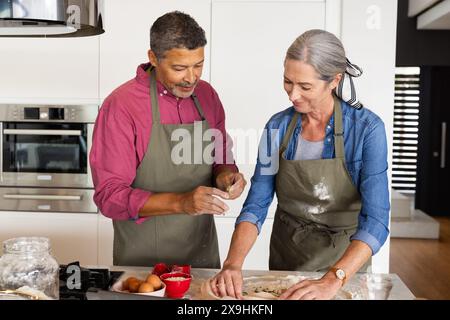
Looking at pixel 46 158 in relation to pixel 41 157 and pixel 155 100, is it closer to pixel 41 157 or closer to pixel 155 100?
pixel 41 157

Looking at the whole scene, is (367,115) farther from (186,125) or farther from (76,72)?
(76,72)

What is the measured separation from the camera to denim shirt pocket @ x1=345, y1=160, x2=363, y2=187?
1.76 meters

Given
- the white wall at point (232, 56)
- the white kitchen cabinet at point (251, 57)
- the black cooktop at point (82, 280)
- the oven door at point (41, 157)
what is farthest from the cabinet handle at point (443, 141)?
the black cooktop at point (82, 280)

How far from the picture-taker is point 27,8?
1.40 metres

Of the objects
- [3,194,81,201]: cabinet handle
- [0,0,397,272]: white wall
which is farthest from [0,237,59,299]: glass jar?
[3,194,81,201]: cabinet handle

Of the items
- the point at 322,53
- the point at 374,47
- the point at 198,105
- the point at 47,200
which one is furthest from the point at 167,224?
the point at 374,47

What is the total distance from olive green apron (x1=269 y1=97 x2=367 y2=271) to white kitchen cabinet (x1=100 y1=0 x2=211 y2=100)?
0.45 meters

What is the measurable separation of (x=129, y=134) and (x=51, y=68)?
1.41 ft

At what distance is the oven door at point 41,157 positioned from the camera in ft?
7.06

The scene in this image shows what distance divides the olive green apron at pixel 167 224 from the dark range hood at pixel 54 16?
0.35 metres

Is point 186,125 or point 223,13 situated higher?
point 223,13

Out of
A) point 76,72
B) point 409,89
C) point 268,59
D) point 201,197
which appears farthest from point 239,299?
point 409,89

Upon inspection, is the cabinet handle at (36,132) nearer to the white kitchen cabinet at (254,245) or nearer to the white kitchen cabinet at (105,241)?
the white kitchen cabinet at (105,241)

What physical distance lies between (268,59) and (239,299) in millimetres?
815
